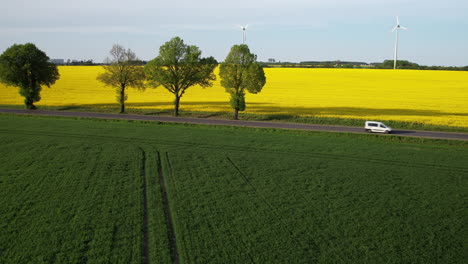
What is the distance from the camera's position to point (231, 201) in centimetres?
2175

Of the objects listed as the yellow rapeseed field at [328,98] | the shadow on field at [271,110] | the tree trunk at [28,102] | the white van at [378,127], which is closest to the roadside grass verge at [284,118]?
the shadow on field at [271,110]

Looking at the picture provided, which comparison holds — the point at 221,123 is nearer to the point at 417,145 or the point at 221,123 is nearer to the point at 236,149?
the point at 236,149

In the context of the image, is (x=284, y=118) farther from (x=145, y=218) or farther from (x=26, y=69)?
(x=26, y=69)

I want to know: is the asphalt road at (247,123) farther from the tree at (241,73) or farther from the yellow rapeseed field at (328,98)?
the yellow rapeseed field at (328,98)

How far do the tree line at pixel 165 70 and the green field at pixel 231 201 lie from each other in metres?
18.2

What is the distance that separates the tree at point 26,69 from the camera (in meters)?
59.0

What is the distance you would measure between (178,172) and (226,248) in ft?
38.4

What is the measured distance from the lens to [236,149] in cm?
3491

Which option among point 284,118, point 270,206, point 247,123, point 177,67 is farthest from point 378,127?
point 177,67

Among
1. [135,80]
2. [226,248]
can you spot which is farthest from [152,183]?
[135,80]

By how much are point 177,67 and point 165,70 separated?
1.93 metres

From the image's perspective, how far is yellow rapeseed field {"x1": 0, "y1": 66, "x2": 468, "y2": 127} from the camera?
62719 millimetres

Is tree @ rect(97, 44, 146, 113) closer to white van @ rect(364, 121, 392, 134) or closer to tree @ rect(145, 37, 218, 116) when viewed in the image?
tree @ rect(145, 37, 218, 116)

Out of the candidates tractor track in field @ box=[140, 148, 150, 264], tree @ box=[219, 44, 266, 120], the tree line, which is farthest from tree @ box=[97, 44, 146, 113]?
tractor track in field @ box=[140, 148, 150, 264]
